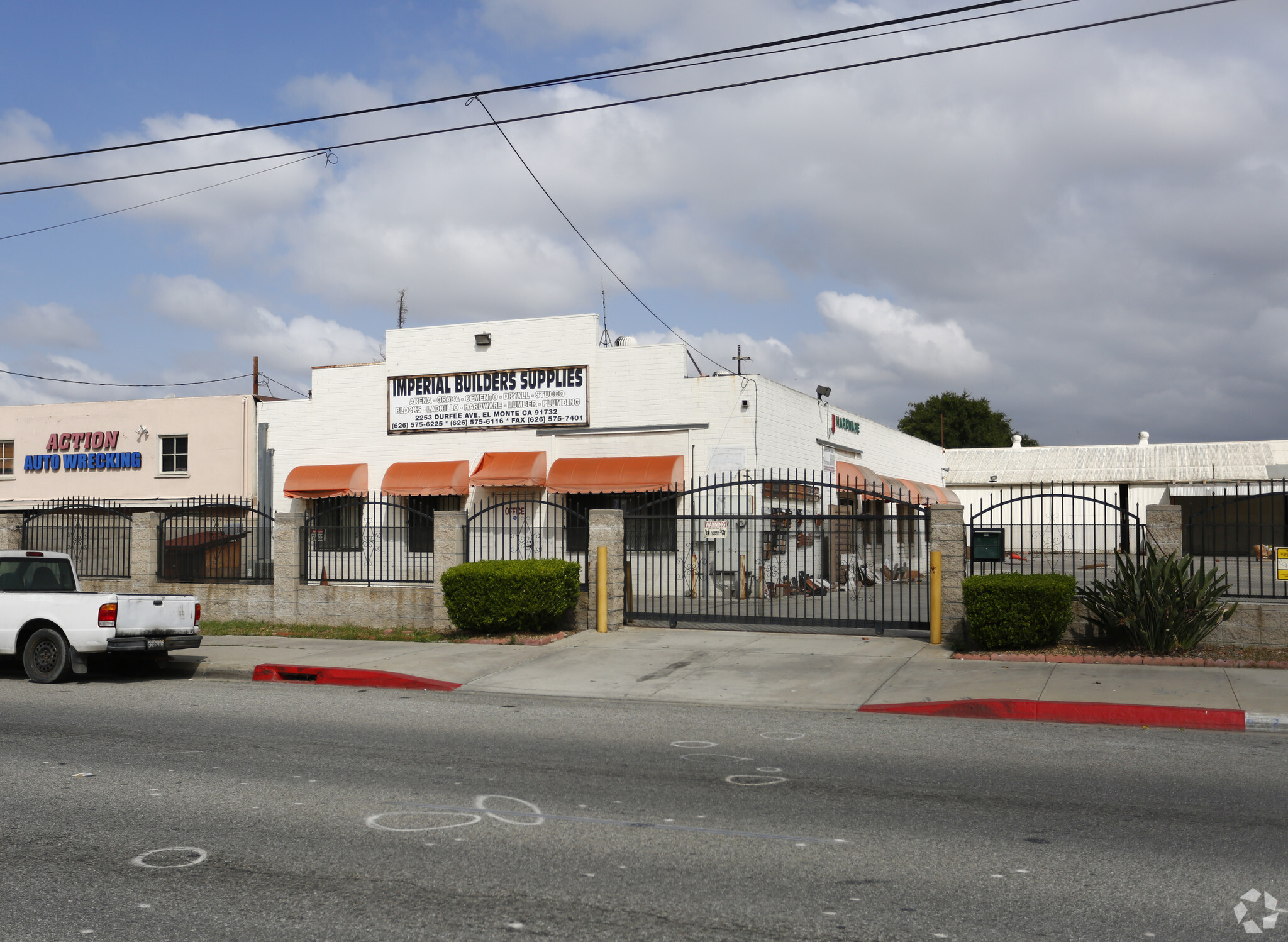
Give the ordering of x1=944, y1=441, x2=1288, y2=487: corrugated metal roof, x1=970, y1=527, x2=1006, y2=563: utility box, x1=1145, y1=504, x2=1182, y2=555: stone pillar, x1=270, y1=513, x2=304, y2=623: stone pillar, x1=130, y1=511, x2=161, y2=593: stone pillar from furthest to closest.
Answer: x1=944, y1=441, x2=1288, y2=487: corrugated metal roof < x1=130, y1=511, x2=161, y2=593: stone pillar < x1=270, y1=513, x2=304, y2=623: stone pillar < x1=970, y1=527, x2=1006, y2=563: utility box < x1=1145, y1=504, x2=1182, y2=555: stone pillar

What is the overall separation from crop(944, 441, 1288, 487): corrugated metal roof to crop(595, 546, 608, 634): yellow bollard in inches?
1363

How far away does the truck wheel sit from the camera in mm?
12898

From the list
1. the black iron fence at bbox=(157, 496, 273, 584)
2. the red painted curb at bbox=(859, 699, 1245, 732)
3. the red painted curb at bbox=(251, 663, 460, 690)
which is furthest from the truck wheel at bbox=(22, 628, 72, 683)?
the red painted curb at bbox=(859, 699, 1245, 732)

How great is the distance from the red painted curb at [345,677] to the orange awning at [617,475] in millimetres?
10578

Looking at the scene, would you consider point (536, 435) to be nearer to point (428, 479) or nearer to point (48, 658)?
point (428, 479)

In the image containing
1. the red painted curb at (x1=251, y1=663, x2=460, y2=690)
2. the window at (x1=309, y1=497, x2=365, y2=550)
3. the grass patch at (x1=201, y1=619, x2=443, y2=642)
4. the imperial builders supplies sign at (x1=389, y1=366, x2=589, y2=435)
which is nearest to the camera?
the red painted curb at (x1=251, y1=663, x2=460, y2=690)

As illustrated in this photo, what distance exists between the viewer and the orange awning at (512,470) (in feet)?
81.2

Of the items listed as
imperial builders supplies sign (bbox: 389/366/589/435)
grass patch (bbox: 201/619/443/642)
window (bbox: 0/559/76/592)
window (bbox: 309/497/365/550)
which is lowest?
grass patch (bbox: 201/619/443/642)

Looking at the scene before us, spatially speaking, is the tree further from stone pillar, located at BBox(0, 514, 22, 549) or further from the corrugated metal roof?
stone pillar, located at BBox(0, 514, 22, 549)

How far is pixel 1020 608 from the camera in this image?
44.7ft

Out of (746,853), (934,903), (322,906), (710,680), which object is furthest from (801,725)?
(322,906)

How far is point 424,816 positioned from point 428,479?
762 inches

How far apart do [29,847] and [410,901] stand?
2448 millimetres

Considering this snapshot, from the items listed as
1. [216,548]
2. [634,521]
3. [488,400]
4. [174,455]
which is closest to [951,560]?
[634,521]
